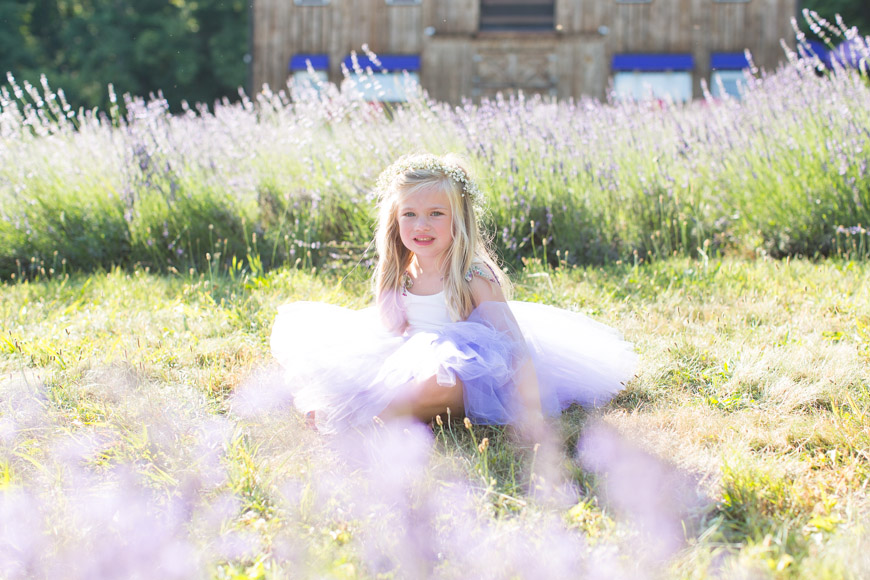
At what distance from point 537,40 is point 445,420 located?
41.3 feet

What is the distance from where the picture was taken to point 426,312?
271cm

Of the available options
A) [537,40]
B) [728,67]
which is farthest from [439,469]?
[728,67]

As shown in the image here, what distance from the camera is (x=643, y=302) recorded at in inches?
144

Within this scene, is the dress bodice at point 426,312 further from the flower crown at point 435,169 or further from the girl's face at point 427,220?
the flower crown at point 435,169

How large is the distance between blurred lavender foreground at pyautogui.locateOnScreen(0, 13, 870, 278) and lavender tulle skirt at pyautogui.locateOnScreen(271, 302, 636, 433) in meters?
1.45

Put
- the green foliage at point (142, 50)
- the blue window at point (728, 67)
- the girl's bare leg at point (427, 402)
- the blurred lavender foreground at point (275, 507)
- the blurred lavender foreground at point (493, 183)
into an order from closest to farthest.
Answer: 1. the blurred lavender foreground at point (275, 507)
2. the girl's bare leg at point (427, 402)
3. the blurred lavender foreground at point (493, 183)
4. the blue window at point (728, 67)
5. the green foliage at point (142, 50)

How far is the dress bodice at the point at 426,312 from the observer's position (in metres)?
2.68

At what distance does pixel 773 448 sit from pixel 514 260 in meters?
2.32

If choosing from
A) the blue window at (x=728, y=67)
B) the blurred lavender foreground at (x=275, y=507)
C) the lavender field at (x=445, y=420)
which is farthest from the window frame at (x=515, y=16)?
the blurred lavender foreground at (x=275, y=507)

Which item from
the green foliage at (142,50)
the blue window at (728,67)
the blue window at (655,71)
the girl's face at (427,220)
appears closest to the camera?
the girl's face at (427,220)

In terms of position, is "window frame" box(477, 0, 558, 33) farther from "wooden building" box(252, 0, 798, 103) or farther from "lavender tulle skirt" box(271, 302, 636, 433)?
"lavender tulle skirt" box(271, 302, 636, 433)

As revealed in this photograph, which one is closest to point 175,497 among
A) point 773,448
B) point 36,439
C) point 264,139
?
point 36,439

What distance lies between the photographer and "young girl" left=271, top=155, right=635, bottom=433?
92.3 inches

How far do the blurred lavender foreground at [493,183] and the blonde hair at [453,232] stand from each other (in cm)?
151
